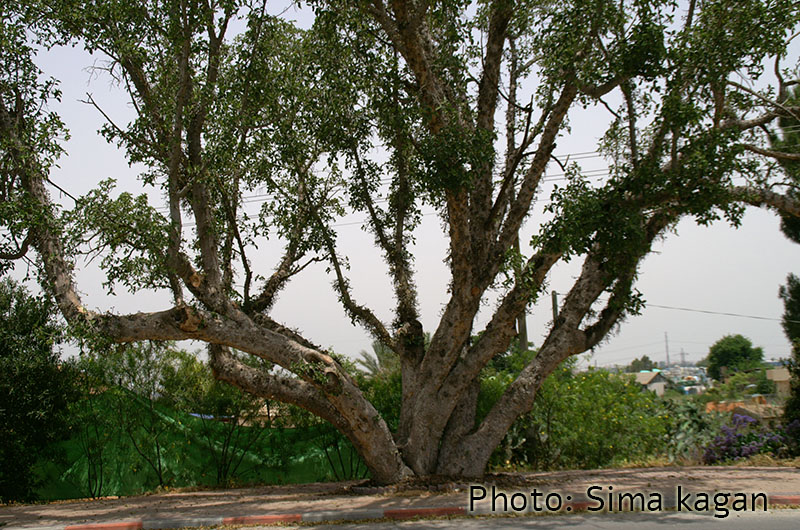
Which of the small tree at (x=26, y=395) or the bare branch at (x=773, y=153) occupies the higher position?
the bare branch at (x=773, y=153)

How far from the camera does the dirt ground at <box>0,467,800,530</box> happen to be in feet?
32.2

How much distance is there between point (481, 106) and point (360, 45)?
2.73 metres

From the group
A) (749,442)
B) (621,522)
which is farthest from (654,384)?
(621,522)

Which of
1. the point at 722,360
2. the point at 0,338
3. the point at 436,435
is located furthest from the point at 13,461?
the point at 722,360

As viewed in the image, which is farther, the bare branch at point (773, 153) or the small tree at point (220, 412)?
the small tree at point (220, 412)

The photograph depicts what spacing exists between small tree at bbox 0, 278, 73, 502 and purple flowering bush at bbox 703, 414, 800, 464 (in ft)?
45.3

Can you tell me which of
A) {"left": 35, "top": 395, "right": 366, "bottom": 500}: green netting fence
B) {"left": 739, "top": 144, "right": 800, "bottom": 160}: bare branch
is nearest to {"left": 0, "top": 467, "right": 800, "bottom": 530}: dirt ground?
{"left": 35, "top": 395, "right": 366, "bottom": 500}: green netting fence

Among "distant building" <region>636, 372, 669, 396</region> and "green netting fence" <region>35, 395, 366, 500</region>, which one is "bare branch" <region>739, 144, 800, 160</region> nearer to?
"distant building" <region>636, 372, 669, 396</region>

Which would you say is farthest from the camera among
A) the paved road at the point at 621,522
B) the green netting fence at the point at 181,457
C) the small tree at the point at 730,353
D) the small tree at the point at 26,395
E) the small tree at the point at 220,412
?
the small tree at the point at 730,353

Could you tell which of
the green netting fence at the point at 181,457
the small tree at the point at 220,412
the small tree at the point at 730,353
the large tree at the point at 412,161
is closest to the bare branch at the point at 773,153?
the large tree at the point at 412,161

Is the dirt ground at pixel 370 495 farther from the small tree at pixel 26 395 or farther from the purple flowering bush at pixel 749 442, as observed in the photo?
the purple flowering bush at pixel 749 442

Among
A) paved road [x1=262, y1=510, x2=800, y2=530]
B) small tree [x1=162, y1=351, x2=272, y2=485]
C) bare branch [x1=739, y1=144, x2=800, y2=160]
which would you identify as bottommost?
paved road [x1=262, y1=510, x2=800, y2=530]

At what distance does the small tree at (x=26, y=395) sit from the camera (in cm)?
1234

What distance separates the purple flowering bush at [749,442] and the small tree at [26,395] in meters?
13.8
